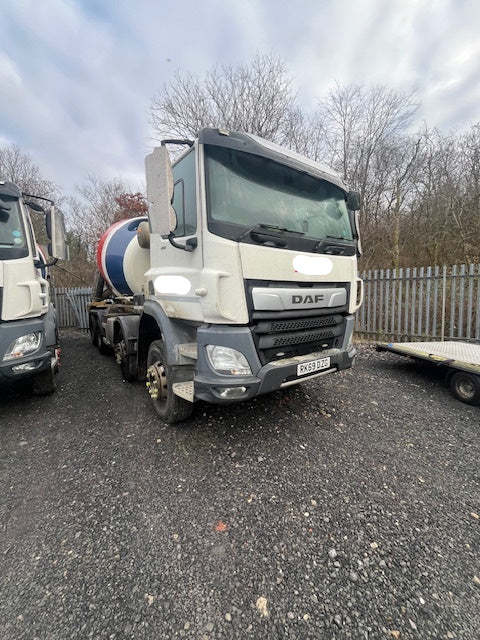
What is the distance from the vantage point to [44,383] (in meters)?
4.25

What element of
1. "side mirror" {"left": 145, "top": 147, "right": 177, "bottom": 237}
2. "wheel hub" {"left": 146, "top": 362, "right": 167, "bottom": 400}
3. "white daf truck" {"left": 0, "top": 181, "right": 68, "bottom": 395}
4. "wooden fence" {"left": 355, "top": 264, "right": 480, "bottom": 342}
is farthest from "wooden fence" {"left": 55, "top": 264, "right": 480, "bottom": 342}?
"white daf truck" {"left": 0, "top": 181, "right": 68, "bottom": 395}

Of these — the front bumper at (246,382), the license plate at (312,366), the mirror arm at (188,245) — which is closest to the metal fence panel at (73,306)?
the mirror arm at (188,245)

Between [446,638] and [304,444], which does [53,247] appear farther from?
[446,638]

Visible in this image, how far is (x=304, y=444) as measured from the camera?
2949 millimetres

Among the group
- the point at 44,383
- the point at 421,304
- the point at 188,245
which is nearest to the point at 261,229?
the point at 188,245

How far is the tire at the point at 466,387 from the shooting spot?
377 centimetres

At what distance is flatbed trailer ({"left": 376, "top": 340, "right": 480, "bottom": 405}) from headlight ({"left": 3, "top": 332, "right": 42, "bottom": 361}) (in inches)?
209

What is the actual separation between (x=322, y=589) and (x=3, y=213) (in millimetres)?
4768

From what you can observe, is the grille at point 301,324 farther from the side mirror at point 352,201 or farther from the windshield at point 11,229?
the windshield at point 11,229

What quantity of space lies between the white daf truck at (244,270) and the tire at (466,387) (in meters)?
1.84

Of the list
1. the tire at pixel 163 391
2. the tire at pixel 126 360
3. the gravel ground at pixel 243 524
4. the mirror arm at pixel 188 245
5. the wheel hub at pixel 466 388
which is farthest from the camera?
the tire at pixel 126 360

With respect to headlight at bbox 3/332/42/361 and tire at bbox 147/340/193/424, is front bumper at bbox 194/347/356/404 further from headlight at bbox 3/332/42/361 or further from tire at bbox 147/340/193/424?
headlight at bbox 3/332/42/361

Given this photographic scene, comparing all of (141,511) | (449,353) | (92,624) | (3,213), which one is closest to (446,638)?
(92,624)

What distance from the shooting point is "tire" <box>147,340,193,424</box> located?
311 centimetres
